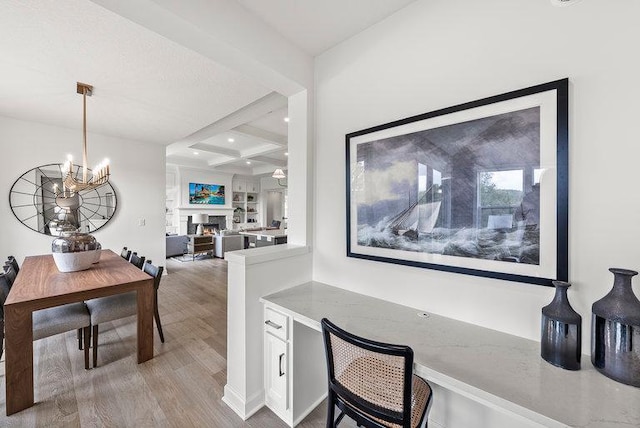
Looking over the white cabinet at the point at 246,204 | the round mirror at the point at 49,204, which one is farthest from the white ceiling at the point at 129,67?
the white cabinet at the point at 246,204

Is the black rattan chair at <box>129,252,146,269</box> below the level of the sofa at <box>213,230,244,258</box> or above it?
above

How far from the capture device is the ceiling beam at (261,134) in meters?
4.55

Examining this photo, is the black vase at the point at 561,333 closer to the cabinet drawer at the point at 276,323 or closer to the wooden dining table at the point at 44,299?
the cabinet drawer at the point at 276,323

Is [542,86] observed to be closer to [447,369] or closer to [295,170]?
[447,369]

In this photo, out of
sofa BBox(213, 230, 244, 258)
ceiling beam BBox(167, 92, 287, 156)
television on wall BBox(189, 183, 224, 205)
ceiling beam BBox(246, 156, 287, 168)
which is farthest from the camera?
television on wall BBox(189, 183, 224, 205)

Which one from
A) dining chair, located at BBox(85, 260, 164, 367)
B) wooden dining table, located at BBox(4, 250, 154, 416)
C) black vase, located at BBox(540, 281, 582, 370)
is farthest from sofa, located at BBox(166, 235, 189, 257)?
black vase, located at BBox(540, 281, 582, 370)

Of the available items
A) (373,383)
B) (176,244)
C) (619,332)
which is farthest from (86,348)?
(176,244)

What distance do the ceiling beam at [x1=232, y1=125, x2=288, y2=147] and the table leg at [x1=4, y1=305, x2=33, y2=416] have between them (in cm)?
352

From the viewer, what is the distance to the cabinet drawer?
5.18ft

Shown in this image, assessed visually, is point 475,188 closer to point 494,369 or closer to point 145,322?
point 494,369

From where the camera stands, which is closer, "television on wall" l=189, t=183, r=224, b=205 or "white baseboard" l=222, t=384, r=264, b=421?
"white baseboard" l=222, t=384, r=264, b=421

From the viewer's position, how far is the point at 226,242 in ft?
22.5

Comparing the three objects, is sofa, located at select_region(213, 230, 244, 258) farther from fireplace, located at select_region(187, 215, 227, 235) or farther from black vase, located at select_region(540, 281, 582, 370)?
black vase, located at select_region(540, 281, 582, 370)

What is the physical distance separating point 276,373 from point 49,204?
4.47 m
